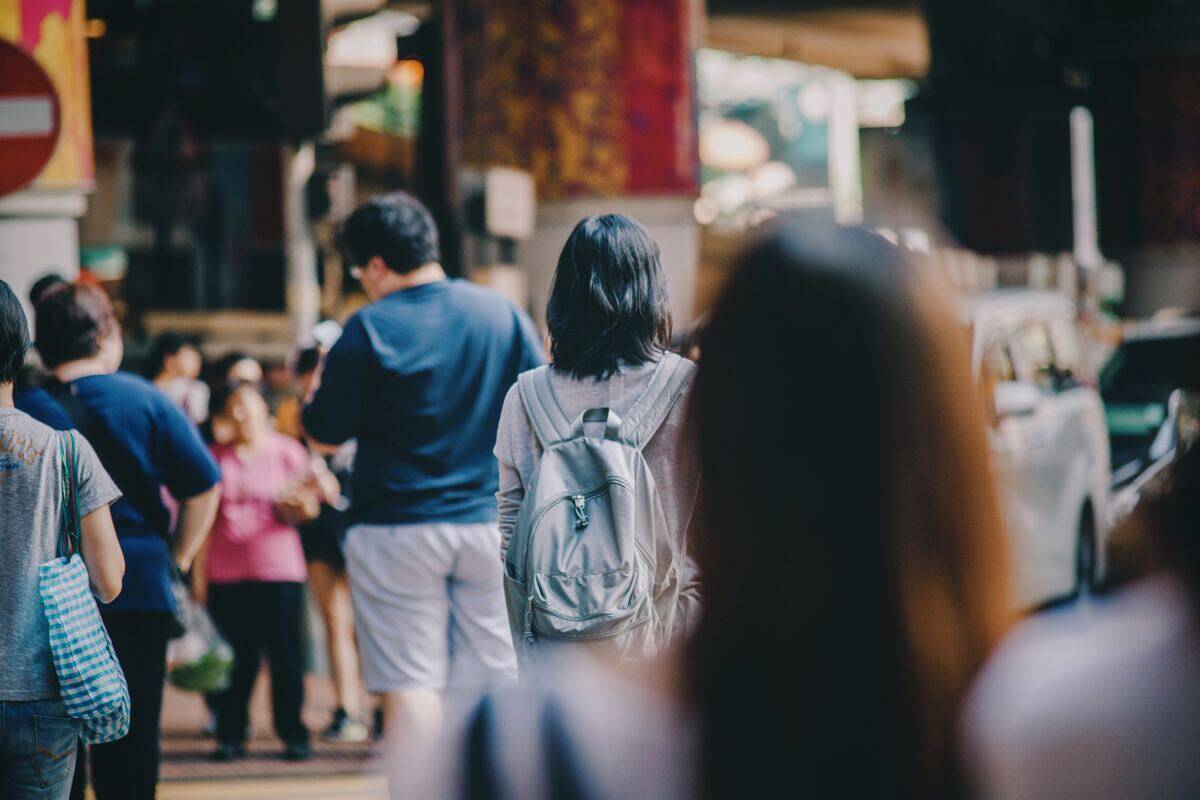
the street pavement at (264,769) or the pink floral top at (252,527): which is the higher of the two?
the pink floral top at (252,527)

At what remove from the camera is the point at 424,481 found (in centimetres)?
482

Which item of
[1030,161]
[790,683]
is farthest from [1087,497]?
[1030,161]

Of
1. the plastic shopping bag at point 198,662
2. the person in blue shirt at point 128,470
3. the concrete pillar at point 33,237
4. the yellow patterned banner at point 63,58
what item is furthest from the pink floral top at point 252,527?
the person in blue shirt at point 128,470

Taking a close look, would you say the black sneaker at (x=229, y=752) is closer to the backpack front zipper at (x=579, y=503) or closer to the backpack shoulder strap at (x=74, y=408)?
the backpack shoulder strap at (x=74, y=408)

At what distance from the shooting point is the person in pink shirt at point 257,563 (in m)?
7.12

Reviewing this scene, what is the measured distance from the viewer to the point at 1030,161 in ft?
71.7

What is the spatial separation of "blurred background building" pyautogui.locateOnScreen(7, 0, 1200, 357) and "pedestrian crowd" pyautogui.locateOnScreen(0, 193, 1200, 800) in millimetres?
219

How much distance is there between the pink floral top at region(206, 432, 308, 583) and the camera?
7.26m

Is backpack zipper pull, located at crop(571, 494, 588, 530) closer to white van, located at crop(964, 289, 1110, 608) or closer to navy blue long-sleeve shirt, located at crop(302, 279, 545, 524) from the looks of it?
navy blue long-sleeve shirt, located at crop(302, 279, 545, 524)

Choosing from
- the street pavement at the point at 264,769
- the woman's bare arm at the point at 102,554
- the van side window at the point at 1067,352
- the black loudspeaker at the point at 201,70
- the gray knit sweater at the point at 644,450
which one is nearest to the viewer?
the gray knit sweater at the point at 644,450

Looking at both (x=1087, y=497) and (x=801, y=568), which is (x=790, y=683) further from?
(x=1087, y=497)

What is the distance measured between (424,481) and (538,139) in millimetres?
9241

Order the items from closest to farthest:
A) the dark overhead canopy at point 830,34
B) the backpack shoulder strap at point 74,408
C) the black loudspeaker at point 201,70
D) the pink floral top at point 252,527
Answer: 1. the backpack shoulder strap at point 74,408
2. the pink floral top at point 252,527
3. the black loudspeaker at point 201,70
4. the dark overhead canopy at point 830,34

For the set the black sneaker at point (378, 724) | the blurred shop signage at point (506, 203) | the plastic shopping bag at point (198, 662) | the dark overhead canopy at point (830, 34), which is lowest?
the black sneaker at point (378, 724)
